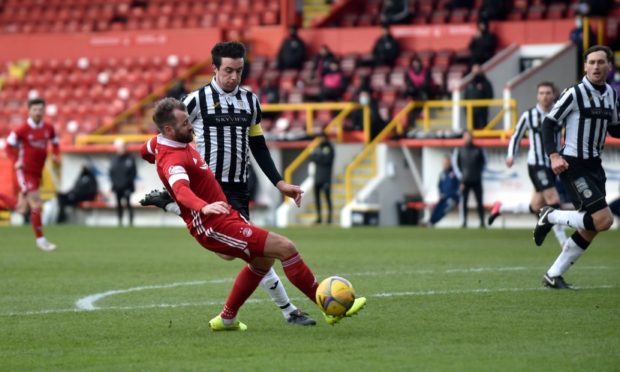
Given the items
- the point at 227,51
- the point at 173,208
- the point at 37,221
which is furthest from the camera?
the point at 37,221

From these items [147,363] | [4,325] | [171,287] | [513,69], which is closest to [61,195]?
[513,69]

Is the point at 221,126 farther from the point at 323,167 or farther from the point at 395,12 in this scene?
the point at 395,12

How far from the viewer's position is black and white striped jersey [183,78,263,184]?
9617 mm

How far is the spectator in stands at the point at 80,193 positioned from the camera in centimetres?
3042

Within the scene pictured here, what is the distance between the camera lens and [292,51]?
104ft

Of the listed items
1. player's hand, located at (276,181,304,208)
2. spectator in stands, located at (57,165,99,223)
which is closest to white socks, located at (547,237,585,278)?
player's hand, located at (276,181,304,208)

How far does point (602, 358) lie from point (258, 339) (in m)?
2.34

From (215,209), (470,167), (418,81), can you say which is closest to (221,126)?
(215,209)

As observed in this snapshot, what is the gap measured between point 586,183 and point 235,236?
3961 mm

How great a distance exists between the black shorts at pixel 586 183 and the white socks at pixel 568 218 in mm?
72

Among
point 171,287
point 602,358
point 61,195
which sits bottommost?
point 61,195

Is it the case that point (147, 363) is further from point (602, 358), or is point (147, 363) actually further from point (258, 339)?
point (602, 358)

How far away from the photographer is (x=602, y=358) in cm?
753

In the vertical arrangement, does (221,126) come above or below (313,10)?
above
